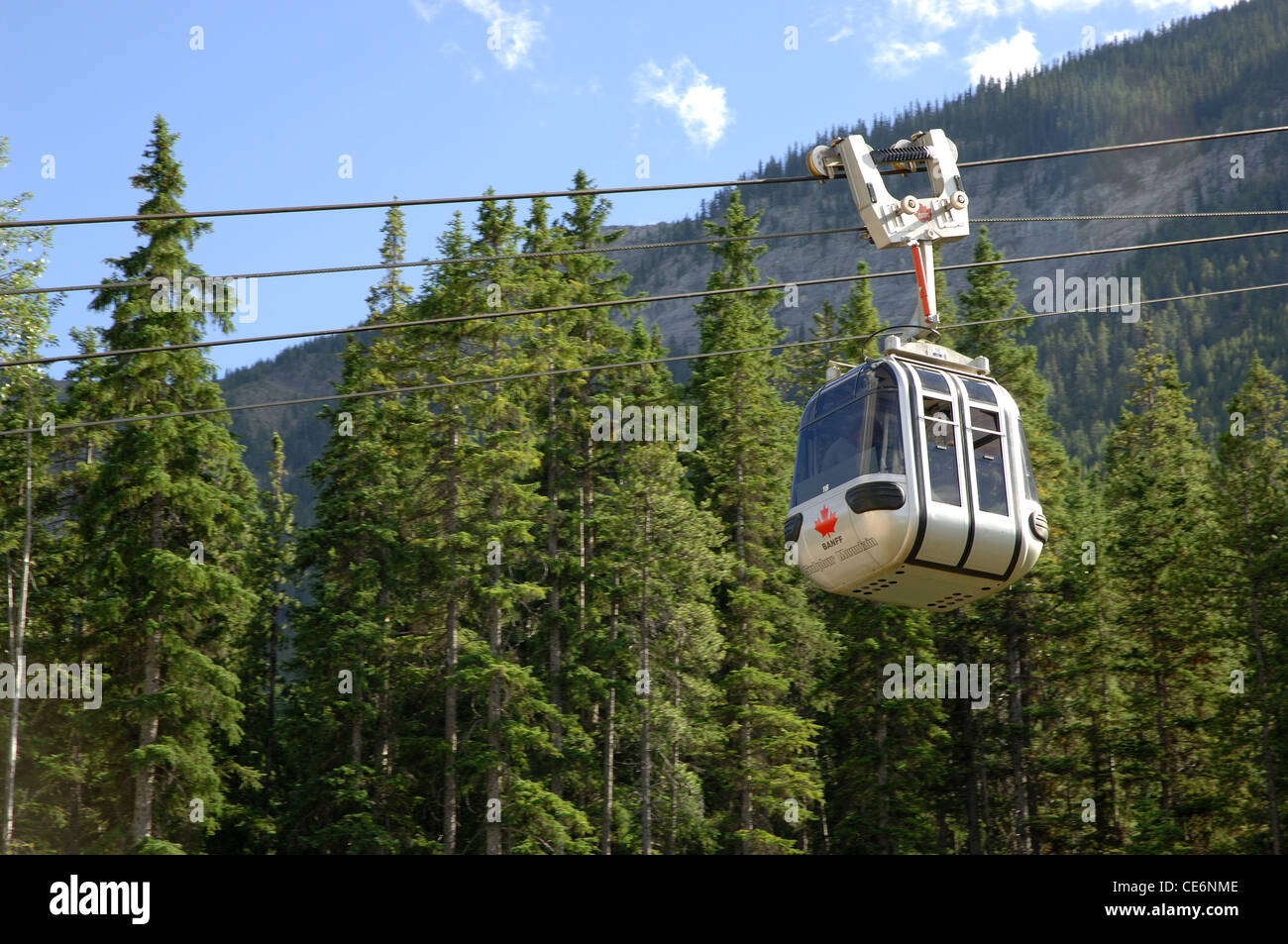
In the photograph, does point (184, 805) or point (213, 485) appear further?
point (213, 485)

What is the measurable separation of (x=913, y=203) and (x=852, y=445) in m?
2.70

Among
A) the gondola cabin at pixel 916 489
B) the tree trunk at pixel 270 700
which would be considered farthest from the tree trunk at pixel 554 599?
the gondola cabin at pixel 916 489

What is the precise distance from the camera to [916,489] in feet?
39.4

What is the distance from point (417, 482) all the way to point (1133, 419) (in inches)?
1154

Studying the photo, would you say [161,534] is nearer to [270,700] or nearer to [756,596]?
[756,596]

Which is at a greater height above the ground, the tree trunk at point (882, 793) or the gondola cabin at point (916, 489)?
the gondola cabin at point (916, 489)

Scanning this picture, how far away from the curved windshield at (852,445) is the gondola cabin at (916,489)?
0.01 meters

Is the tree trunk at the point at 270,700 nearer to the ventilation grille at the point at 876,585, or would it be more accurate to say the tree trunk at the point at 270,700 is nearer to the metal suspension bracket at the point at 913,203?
the ventilation grille at the point at 876,585

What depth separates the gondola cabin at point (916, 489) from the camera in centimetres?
1204

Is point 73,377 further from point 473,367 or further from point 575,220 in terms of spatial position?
point 575,220

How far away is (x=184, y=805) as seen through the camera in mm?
30188

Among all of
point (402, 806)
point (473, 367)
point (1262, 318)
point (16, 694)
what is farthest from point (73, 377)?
Answer: point (1262, 318)

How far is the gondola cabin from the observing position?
39.5 ft

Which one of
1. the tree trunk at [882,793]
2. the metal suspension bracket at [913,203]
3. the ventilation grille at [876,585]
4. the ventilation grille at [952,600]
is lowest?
the tree trunk at [882,793]
